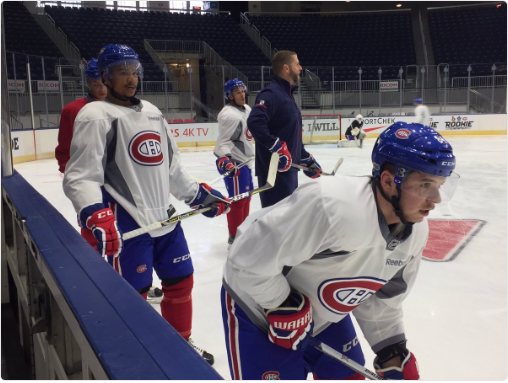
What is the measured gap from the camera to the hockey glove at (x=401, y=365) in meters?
1.35

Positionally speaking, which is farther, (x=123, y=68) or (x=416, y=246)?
(x=123, y=68)

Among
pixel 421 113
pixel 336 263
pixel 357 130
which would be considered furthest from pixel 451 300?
pixel 357 130

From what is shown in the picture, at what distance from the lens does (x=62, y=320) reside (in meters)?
1.29

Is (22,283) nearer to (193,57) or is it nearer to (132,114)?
(132,114)

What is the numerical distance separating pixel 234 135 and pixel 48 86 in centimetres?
773

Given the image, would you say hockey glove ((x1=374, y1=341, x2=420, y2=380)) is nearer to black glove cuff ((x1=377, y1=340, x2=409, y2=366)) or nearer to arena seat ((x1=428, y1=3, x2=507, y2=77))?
black glove cuff ((x1=377, y1=340, x2=409, y2=366))

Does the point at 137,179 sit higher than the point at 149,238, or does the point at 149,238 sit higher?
the point at 137,179

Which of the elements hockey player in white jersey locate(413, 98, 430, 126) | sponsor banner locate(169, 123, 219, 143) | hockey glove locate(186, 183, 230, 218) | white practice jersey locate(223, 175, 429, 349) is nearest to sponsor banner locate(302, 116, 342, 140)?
hockey player in white jersey locate(413, 98, 430, 126)

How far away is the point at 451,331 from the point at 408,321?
189 millimetres

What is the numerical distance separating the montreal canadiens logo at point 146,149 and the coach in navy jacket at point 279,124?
1.02 m

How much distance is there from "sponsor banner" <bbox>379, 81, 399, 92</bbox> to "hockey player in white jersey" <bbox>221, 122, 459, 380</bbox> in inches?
509

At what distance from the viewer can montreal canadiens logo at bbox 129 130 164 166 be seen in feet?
5.90

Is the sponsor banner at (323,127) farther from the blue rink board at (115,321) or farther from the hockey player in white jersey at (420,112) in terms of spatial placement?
the blue rink board at (115,321)

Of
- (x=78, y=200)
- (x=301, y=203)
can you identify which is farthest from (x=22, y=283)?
(x=301, y=203)
